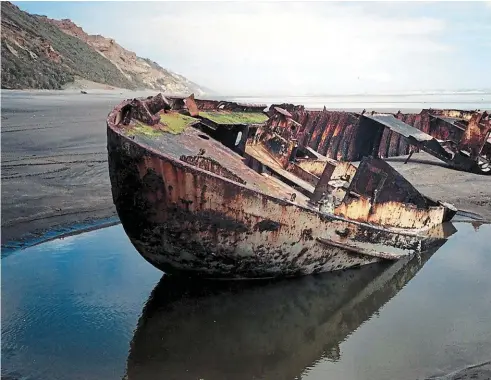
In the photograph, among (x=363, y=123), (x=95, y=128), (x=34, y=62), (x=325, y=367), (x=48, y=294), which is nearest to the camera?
(x=325, y=367)

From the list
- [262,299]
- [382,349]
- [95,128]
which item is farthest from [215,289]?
[95,128]

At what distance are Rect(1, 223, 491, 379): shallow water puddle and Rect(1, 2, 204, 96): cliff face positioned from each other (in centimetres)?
3946

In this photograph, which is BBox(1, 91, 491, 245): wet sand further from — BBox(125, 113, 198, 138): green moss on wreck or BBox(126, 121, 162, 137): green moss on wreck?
BBox(126, 121, 162, 137): green moss on wreck

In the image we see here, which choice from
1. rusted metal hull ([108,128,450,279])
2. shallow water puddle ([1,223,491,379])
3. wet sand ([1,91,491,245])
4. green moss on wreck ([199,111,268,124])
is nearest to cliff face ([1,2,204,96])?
wet sand ([1,91,491,245])

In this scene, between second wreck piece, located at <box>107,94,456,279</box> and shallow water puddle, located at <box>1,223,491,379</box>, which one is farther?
second wreck piece, located at <box>107,94,456,279</box>

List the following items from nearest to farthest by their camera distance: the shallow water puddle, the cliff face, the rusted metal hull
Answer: the shallow water puddle, the rusted metal hull, the cliff face

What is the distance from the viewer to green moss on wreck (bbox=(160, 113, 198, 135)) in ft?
18.2

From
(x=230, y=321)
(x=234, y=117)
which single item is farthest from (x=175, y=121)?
(x=230, y=321)

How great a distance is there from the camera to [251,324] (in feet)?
13.6

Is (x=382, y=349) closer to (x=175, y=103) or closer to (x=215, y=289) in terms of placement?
(x=215, y=289)

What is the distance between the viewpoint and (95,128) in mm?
16797

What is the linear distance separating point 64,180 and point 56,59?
4882cm

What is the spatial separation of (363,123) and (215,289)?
27.9ft

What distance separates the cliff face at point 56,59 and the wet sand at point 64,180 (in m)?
29.5
